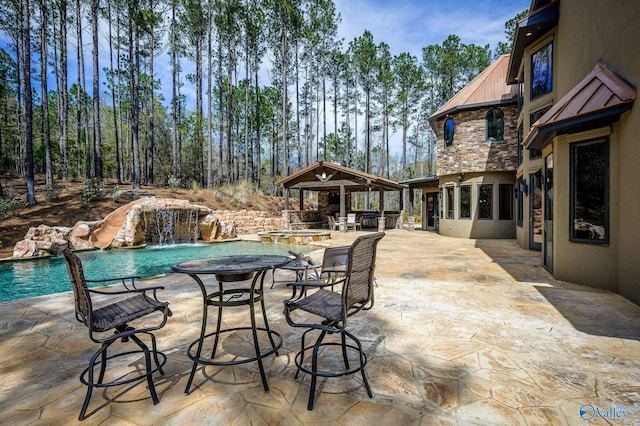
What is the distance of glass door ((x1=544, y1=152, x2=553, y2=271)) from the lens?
6122 mm

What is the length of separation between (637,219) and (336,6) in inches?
1019

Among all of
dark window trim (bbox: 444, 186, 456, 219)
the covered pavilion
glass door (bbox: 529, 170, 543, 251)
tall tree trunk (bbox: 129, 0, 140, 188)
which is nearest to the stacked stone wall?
the covered pavilion

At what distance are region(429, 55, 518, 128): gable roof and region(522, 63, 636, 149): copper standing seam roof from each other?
307 inches

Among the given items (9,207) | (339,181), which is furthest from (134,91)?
(339,181)

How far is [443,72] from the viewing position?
24188 mm

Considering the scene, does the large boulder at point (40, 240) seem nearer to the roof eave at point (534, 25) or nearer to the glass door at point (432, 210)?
the roof eave at point (534, 25)

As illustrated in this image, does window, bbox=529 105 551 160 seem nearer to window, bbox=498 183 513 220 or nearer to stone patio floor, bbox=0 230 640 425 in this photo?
window, bbox=498 183 513 220

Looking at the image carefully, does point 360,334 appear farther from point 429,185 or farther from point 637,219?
point 429,185

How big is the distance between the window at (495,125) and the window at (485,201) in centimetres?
197

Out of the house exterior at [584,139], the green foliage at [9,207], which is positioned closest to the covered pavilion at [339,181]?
the house exterior at [584,139]

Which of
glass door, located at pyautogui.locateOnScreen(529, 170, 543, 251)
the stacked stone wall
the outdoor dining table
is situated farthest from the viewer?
the stacked stone wall

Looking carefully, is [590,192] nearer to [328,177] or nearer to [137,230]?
[328,177]

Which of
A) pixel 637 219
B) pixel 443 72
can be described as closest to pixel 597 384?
pixel 637 219

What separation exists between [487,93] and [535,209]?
20.4 feet
